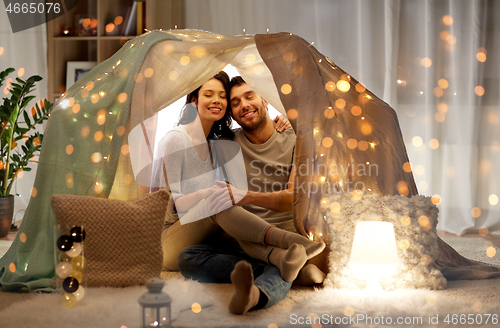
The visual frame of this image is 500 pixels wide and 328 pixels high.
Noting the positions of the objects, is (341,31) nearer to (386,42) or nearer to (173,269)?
(386,42)

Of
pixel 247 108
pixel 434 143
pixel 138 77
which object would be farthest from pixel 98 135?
pixel 434 143

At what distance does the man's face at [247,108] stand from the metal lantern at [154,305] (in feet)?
3.34

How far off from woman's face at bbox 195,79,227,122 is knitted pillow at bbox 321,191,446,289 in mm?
627

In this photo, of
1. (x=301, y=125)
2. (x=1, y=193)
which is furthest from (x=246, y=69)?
(x=1, y=193)

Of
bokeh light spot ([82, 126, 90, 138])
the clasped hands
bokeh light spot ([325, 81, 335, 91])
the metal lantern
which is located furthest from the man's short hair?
the metal lantern

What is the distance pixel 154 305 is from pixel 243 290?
0.88 ft

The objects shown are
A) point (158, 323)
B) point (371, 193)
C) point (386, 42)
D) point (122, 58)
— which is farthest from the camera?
point (386, 42)

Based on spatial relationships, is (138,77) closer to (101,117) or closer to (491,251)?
(101,117)

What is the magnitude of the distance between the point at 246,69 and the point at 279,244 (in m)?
0.84

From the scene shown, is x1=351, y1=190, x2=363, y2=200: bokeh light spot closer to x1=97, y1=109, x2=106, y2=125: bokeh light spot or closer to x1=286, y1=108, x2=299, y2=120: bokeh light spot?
x1=286, y1=108, x2=299, y2=120: bokeh light spot

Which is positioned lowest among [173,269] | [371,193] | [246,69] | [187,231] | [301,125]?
[173,269]

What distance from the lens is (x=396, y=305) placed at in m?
1.27

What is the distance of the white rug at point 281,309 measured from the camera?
114cm

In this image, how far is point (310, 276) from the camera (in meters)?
1.41
